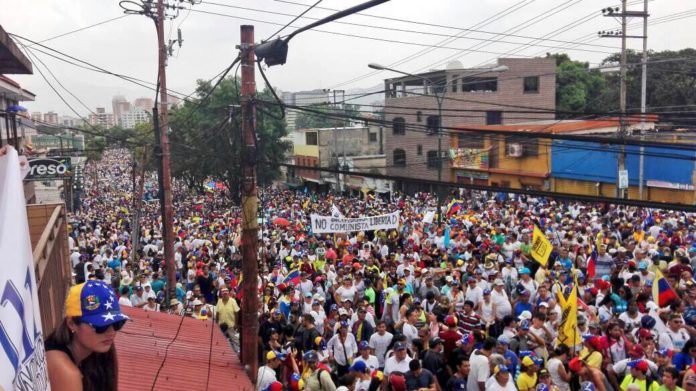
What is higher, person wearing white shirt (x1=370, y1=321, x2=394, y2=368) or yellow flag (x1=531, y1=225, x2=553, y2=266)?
yellow flag (x1=531, y1=225, x2=553, y2=266)

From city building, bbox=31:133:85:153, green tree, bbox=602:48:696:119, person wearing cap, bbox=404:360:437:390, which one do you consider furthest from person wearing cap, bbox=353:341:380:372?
green tree, bbox=602:48:696:119

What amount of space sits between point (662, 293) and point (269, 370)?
597 centimetres

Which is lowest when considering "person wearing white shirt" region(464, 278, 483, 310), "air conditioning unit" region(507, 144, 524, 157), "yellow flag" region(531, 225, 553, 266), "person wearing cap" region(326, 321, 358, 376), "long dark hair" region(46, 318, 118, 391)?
"person wearing cap" region(326, 321, 358, 376)

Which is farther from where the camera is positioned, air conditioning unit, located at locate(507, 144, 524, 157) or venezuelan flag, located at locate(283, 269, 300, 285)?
air conditioning unit, located at locate(507, 144, 524, 157)

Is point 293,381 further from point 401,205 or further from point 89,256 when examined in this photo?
point 401,205

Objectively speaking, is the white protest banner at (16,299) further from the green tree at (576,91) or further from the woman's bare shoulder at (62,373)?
the green tree at (576,91)

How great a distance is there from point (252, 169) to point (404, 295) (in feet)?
11.8

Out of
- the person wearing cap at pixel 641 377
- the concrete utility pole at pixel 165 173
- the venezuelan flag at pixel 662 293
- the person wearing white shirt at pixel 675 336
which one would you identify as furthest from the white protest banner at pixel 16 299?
the concrete utility pole at pixel 165 173

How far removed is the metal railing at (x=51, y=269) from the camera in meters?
5.21

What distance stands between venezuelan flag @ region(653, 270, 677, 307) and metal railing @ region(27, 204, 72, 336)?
8.22 meters

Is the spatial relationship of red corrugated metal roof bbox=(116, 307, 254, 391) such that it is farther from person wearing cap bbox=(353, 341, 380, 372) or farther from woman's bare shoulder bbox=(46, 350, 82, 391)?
woman's bare shoulder bbox=(46, 350, 82, 391)

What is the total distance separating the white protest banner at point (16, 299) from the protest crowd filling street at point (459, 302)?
20.7ft

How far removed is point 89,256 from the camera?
18562mm

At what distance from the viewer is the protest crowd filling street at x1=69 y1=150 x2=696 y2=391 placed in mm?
8102
